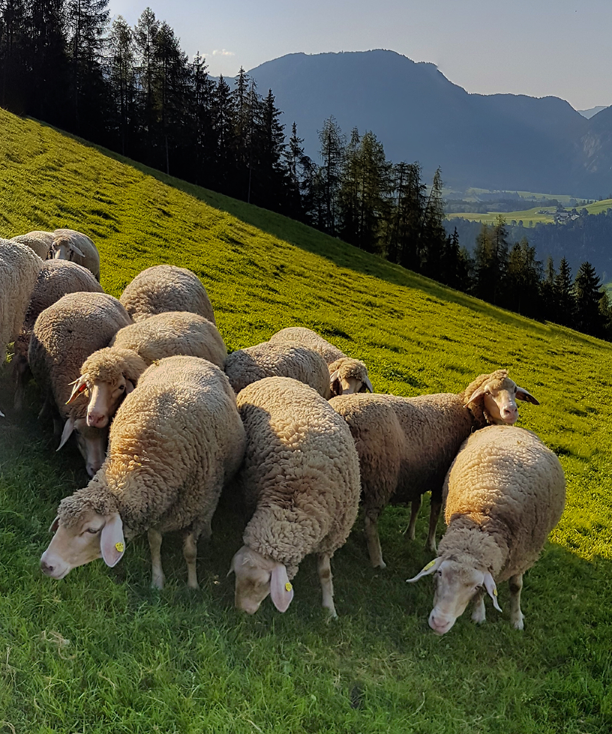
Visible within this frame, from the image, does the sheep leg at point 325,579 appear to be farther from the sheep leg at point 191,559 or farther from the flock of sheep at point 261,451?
the sheep leg at point 191,559

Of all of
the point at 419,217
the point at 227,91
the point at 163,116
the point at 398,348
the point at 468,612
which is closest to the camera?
the point at 468,612

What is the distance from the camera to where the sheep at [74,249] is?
10664mm

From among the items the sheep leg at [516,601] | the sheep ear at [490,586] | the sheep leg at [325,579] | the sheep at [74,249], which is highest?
the sheep at [74,249]

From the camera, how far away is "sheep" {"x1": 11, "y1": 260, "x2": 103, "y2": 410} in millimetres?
6961

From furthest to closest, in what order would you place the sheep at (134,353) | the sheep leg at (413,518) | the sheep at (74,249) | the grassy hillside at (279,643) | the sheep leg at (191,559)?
the sheep at (74,249) < the sheep leg at (413,518) < the sheep at (134,353) < the sheep leg at (191,559) < the grassy hillside at (279,643)

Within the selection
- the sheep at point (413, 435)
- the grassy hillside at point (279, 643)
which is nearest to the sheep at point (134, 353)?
the grassy hillside at point (279, 643)

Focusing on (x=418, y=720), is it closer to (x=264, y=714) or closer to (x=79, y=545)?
(x=264, y=714)

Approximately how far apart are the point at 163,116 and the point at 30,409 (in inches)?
1529

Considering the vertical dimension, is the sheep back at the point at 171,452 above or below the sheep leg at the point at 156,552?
above

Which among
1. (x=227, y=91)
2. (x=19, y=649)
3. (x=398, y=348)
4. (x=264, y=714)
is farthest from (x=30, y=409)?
(x=227, y=91)

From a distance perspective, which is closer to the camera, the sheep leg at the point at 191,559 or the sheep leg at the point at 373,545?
the sheep leg at the point at 191,559

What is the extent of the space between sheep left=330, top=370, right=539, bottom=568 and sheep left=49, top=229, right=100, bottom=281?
22.6 ft

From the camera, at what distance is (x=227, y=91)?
149ft

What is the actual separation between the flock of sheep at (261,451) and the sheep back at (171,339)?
0.02 meters
